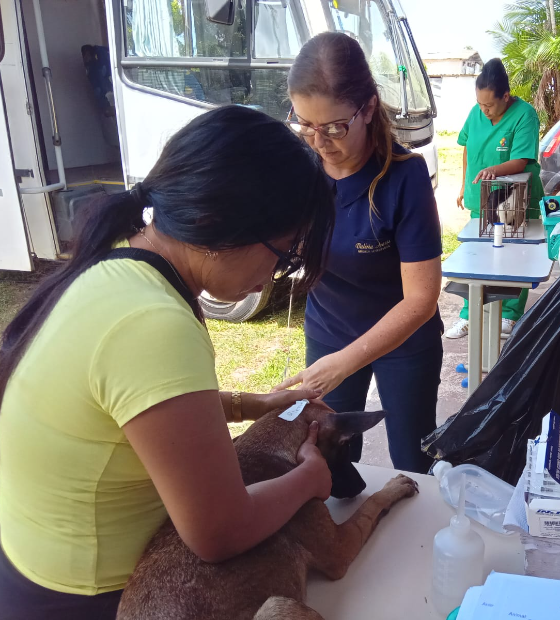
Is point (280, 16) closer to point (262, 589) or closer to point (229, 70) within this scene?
point (229, 70)

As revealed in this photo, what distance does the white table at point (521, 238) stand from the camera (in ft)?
13.1

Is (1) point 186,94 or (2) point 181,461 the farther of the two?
(1) point 186,94

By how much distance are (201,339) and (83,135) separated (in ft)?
22.4

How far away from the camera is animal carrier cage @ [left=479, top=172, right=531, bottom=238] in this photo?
403 cm

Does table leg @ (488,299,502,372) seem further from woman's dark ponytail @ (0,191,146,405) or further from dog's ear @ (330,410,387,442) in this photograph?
woman's dark ponytail @ (0,191,146,405)

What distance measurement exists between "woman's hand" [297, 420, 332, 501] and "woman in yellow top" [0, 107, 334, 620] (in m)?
0.05

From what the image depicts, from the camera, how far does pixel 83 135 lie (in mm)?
7141

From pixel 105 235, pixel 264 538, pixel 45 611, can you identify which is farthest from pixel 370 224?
pixel 45 611

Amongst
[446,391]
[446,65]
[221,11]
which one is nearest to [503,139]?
[446,391]

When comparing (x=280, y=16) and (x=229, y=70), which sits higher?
(x=280, y=16)

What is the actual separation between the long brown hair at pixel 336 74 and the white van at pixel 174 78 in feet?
9.66

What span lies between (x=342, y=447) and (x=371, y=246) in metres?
0.78

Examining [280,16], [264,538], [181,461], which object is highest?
[280,16]

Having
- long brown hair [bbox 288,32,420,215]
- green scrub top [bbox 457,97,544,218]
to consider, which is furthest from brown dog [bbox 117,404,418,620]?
green scrub top [bbox 457,97,544,218]
